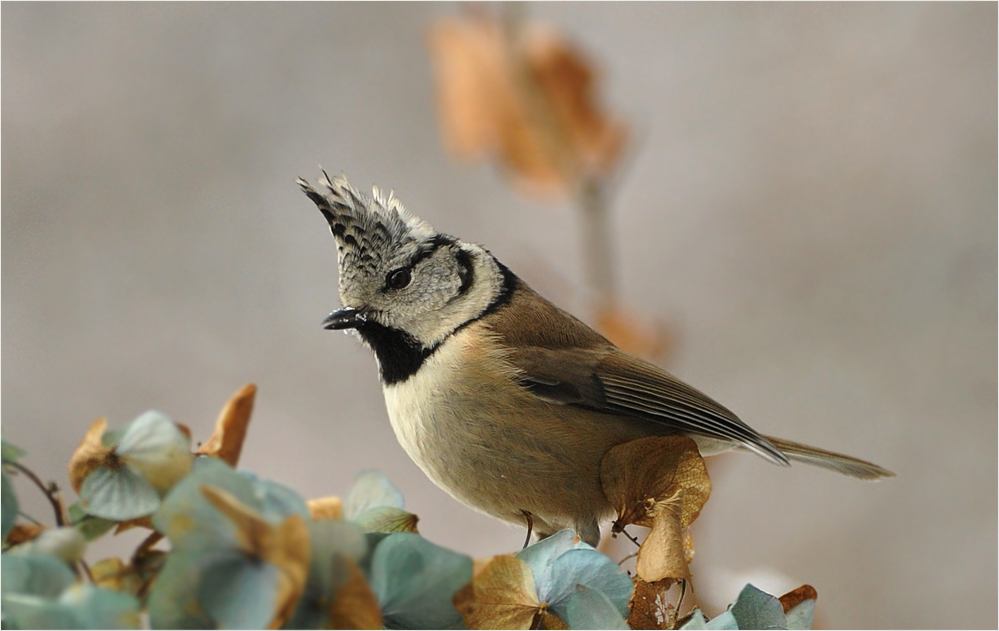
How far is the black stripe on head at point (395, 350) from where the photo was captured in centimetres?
135

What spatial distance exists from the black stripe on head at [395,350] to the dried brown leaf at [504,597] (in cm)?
67

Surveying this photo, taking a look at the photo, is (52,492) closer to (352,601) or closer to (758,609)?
(352,601)

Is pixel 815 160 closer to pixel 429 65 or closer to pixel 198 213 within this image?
pixel 429 65

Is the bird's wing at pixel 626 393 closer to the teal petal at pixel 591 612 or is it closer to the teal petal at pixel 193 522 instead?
the teal petal at pixel 591 612

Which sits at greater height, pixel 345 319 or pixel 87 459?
pixel 345 319

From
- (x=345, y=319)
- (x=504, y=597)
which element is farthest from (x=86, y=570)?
(x=345, y=319)

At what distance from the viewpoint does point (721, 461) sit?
1.84 meters

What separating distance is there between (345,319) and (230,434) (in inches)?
21.3

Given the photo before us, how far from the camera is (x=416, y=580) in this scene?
59 cm

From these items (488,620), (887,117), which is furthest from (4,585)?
(887,117)

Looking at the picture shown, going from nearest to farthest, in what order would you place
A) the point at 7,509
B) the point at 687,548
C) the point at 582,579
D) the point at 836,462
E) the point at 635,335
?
the point at 7,509 < the point at 582,579 < the point at 687,548 < the point at 836,462 < the point at 635,335

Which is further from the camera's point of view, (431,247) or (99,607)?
(431,247)

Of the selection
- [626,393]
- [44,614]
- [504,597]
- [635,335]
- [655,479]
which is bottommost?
[44,614]

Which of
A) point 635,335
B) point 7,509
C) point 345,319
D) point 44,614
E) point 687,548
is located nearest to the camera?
point 44,614
